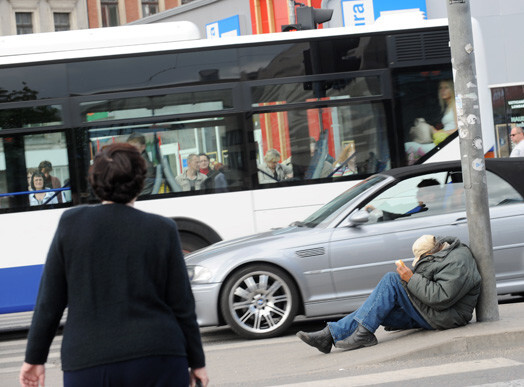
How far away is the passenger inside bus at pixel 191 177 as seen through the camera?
1094 cm

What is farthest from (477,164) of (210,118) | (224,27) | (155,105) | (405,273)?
(224,27)

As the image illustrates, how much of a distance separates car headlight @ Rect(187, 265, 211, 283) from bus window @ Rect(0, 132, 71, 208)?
2597mm

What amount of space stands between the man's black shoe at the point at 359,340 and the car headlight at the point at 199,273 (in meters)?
1.80

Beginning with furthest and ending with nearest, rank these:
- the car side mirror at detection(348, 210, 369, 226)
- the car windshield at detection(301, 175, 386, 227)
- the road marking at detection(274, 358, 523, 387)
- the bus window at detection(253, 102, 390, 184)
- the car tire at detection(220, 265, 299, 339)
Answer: the bus window at detection(253, 102, 390, 184) < the car windshield at detection(301, 175, 386, 227) < the car tire at detection(220, 265, 299, 339) < the car side mirror at detection(348, 210, 369, 226) < the road marking at detection(274, 358, 523, 387)

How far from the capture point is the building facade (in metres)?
49.3

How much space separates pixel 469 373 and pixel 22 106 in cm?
647

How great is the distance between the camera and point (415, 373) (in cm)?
635

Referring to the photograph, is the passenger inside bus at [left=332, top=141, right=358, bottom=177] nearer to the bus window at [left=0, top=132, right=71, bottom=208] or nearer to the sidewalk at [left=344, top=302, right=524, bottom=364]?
the bus window at [left=0, top=132, right=71, bottom=208]

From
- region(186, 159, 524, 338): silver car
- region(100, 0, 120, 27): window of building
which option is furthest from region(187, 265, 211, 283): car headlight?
region(100, 0, 120, 27): window of building

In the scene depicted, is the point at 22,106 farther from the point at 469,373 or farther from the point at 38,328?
the point at 38,328

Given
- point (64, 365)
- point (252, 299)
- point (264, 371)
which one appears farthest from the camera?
point (252, 299)

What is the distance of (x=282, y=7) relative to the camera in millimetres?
27469

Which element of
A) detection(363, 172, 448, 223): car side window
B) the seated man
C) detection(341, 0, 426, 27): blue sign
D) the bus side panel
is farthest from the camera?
detection(341, 0, 426, 27): blue sign

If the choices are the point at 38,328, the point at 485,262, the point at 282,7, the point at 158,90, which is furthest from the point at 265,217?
the point at 282,7
